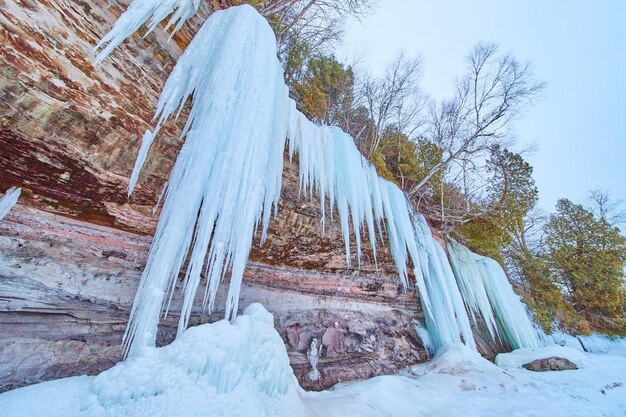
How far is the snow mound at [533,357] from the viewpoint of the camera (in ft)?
18.4

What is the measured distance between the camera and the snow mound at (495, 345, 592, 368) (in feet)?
18.4

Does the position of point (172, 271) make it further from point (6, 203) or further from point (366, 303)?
point (366, 303)

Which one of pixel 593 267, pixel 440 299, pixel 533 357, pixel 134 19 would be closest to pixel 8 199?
pixel 134 19

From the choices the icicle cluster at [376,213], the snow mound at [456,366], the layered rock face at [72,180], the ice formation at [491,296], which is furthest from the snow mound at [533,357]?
the layered rock face at [72,180]

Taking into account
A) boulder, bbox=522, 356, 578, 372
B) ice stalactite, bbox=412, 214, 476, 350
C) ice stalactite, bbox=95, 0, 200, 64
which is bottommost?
boulder, bbox=522, 356, 578, 372

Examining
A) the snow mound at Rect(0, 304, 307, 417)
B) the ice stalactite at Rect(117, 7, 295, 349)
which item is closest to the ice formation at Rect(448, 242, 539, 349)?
the snow mound at Rect(0, 304, 307, 417)

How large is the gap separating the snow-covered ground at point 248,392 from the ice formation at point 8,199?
4.64 feet

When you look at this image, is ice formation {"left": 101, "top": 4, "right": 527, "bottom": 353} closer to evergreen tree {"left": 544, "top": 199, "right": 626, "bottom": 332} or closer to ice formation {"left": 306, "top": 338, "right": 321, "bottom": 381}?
ice formation {"left": 306, "top": 338, "right": 321, "bottom": 381}

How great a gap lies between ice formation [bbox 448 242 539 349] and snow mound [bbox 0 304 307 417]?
5857mm

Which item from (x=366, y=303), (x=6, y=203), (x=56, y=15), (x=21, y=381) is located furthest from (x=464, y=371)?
(x=56, y=15)

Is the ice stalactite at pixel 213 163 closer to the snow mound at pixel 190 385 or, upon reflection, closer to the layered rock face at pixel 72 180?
the layered rock face at pixel 72 180

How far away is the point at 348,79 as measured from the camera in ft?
28.4

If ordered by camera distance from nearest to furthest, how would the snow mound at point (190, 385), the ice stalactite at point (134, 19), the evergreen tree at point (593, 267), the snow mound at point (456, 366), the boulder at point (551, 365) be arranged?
the snow mound at point (190, 385) < the ice stalactite at point (134, 19) < the snow mound at point (456, 366) < the boulder at point (551, 365) < the evergreen tree at point (593, 267)

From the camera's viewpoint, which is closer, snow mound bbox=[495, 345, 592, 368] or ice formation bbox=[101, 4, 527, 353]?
ice formation bbox=[101, 4, 527, 353]
